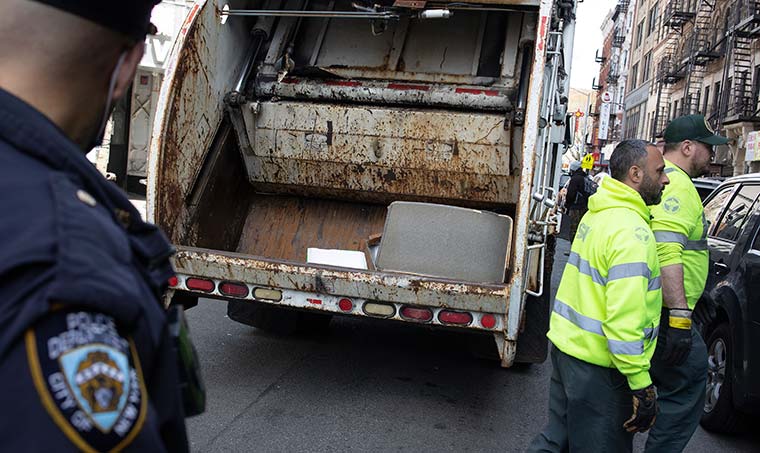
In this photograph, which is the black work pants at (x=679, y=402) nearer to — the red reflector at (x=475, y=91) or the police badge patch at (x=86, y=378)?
the red reflector at (x=475, y=91)

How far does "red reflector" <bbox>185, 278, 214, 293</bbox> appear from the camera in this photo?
4.66m

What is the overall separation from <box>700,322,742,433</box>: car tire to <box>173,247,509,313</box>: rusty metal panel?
60.0 inches

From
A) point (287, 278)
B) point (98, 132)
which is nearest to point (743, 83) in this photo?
point (287, 278)

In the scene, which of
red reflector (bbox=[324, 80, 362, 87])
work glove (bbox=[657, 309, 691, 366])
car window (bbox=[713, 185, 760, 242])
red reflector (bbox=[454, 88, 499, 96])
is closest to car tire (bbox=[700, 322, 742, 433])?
car window (bbox=[713, 185, 760, 242])

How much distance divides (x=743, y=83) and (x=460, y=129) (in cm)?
2464

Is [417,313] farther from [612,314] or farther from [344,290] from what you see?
[612,314]

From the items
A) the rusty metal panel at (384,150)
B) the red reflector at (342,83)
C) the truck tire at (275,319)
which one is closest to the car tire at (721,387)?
the rusty metal panel at (384,150)

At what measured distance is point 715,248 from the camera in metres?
5.41

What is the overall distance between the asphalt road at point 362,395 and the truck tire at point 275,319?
94 mm

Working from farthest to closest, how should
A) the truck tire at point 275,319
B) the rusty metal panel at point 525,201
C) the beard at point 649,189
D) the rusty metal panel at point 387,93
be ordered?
1. the truck tire at point 275,319
2. the rusty metal panel at point 387,93
3. the rusty metal panel at point 525,201
4. the beard at point 649,189

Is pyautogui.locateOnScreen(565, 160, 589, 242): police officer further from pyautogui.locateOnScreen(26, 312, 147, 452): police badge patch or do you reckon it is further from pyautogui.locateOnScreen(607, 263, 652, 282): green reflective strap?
pyautogui.locateOnScreen(26, 312, 147, 452): police badge patch

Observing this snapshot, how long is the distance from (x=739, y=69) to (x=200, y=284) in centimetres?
2731

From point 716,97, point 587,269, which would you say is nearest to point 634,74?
point 716,97

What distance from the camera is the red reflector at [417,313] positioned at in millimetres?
4465
